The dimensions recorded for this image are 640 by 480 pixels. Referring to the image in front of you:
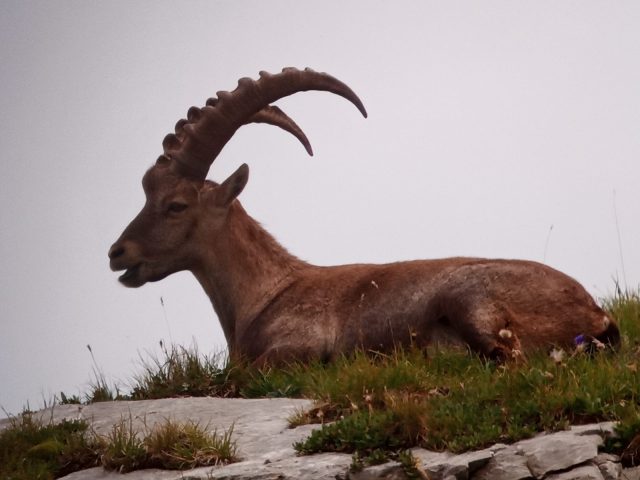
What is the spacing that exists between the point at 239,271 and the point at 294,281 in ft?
2.24

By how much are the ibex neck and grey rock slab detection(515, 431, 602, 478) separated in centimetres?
567

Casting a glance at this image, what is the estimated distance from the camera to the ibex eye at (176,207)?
1286 cm

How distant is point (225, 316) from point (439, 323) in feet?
10.3

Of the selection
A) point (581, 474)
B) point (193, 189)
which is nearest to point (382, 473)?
point (581, 474)

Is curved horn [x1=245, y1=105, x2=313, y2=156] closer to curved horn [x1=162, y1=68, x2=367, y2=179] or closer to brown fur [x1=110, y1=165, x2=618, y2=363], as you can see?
curved horn [x1=162, y1=68, x2=367, y2=179]

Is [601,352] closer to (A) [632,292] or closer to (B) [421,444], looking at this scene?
(B) [421,444]

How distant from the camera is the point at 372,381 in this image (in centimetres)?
888

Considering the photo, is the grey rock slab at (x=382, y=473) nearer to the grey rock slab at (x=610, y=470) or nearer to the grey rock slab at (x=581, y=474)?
the grey rock slab at (x=581, y=474)

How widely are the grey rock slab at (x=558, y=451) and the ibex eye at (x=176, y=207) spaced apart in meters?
6.46

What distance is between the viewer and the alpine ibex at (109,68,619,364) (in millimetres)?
10148

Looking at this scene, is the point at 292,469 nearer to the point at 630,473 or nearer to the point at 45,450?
the point at 630,473

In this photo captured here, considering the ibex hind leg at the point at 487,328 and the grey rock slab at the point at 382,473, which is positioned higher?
the ibex hind leg at the point at 487,328

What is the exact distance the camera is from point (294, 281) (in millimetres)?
12648

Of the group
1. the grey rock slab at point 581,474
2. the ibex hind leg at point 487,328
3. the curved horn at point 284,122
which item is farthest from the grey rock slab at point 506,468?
the curved horn at point 284,122
